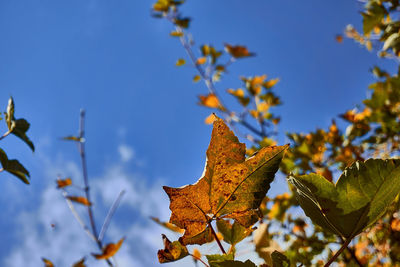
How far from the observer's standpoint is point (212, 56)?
3.19 meters

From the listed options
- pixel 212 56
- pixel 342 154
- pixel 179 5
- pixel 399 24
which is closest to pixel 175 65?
pixel 212 56

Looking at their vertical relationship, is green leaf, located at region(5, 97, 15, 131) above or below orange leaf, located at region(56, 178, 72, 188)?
below

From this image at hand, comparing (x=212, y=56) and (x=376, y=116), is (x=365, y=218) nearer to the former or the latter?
(x=376, y=116)

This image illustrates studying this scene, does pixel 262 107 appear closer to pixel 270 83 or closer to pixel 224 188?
pixel 270 83

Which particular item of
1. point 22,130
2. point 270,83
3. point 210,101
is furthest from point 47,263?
point 270,83

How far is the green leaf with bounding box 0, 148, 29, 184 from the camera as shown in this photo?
0.77 meters

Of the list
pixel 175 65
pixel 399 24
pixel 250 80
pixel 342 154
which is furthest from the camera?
pixel 175 65

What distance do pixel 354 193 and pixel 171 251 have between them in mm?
280

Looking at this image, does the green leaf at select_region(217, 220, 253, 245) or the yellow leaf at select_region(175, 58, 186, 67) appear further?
the yellow leaf at select_region(175, 58, 186, 67)

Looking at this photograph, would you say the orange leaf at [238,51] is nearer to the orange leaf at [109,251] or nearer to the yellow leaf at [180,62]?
the yellow leaf at [180,62]

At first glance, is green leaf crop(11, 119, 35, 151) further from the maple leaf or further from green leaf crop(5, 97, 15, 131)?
the maple leaf

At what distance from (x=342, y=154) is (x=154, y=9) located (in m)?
2.51

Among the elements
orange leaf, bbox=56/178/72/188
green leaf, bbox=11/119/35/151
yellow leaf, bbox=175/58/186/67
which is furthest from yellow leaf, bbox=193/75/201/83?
green leaf, bbox=11/119/35/151

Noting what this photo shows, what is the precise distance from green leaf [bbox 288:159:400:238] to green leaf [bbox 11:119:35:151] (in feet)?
2.73
